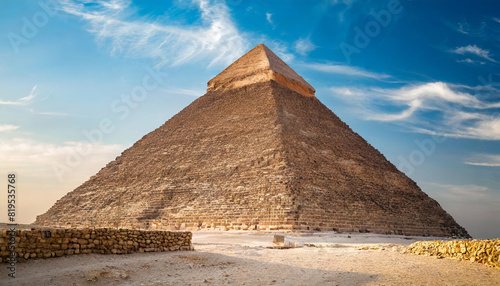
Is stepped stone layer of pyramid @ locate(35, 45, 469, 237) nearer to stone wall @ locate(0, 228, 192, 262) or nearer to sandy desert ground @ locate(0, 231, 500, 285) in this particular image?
stone wall @ locate(0, 228, 192, 262)

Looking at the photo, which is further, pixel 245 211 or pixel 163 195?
pixel 163 195

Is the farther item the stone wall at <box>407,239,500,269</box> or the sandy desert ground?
the stone wall at <box>407,239,500,269</box>

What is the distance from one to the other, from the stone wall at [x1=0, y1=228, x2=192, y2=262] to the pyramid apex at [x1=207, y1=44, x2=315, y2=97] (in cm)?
2491

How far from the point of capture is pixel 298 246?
37.1 feet

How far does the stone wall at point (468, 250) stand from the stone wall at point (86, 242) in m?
4.87

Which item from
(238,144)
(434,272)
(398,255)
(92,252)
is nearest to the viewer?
(434,272)

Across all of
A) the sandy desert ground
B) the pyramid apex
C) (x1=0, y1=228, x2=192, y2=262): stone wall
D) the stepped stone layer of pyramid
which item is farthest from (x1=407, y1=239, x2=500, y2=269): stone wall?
the pyramid apex

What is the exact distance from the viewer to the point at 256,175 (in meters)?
22.1

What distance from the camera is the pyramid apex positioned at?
110 ft

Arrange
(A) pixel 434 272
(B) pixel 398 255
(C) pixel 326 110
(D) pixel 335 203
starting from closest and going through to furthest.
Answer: (A) pixel 434 272 → (B) pixel 398 255 → (D) pixel 335 203 → (C) pixel 326 110

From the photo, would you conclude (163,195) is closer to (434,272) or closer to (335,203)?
(335,203)

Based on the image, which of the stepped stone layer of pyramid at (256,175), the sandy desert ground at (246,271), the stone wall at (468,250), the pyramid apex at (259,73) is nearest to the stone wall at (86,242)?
the sandy desert ground at (246,271)

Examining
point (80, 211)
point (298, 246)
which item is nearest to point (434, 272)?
point (298, 246)

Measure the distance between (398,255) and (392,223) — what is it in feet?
50.5
